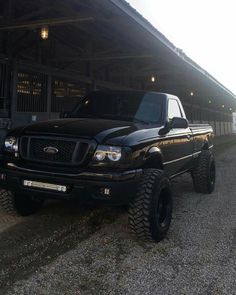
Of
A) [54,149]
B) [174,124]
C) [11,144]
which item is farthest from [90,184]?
[174,124]

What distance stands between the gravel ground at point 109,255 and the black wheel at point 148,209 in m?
0.17

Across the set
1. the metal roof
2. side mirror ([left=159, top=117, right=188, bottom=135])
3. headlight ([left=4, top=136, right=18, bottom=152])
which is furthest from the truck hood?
the metal roof

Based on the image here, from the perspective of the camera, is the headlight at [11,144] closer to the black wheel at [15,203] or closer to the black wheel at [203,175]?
the black wheel at [15,203]

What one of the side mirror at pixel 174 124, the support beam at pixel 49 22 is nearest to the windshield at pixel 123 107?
the side mirror at pixel 174 124

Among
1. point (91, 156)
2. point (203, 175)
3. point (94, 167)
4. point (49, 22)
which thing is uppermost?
point (49, 22)

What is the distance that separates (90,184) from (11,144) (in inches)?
48.6

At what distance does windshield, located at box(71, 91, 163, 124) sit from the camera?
5.60 m

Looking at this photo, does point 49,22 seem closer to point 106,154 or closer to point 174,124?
point 174,124

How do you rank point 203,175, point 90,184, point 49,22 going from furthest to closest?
1. point 49,22
2. point 203,175
3. point 90,184

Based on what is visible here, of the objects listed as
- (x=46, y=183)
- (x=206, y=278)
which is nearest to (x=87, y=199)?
(x=46, y=183)

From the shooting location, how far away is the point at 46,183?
14.2 feet

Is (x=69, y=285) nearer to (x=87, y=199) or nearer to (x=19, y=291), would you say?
(x=19, y=291)

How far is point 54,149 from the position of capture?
434 centimetres

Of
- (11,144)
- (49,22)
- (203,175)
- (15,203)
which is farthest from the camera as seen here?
(49,22)
